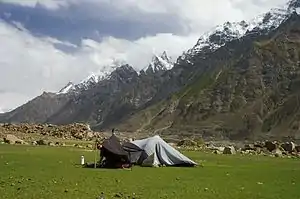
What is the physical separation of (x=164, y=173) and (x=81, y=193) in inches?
583

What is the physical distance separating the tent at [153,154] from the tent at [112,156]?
2.70 metres

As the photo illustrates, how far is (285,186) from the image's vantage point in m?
34.5

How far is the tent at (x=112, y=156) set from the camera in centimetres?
4622

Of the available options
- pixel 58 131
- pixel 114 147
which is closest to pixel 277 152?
pixel 114 147

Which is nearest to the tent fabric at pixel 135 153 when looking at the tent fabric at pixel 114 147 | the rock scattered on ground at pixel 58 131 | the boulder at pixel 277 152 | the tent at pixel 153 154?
the tent at pixel 153 154

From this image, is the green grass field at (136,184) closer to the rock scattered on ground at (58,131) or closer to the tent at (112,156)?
the tent at (112,156)

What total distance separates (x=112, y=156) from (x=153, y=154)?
4.82 metres

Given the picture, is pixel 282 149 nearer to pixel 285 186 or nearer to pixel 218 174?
pixel 218 174

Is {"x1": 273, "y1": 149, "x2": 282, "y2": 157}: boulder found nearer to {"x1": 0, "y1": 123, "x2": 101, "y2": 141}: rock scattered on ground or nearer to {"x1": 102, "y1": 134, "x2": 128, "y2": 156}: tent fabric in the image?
{"x1": 0, "y1": 123, "x2": 101, "y2": 141}: rock scattered on ground

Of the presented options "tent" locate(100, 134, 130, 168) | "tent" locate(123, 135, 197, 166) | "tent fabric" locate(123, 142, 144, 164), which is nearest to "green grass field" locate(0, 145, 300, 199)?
"tent" locate(100, 134, 130, 168)

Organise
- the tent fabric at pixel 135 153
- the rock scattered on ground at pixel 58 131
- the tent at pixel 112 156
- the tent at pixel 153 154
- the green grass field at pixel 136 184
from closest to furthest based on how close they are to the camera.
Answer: the green grass field at pixel 136 184 < the tent at pixel 112 156 < the tent at pixel 153 154 < the tent fabric at pixel 135 153 < the rock scattered on ground at pixel 58 131

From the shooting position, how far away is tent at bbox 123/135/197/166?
49.7m

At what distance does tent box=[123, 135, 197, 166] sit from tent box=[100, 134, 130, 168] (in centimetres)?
270

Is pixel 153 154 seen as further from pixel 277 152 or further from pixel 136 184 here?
pixel 277 152
